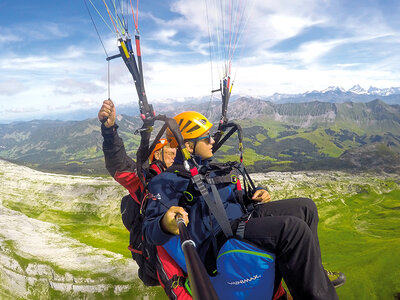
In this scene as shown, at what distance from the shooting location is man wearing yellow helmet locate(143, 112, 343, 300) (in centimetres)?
496

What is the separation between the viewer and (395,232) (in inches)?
3120

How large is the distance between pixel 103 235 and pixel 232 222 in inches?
3035

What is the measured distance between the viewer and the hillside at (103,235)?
24.6 metres

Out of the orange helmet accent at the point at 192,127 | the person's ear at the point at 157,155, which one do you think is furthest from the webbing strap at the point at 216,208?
the person's ear at the point at 157,155

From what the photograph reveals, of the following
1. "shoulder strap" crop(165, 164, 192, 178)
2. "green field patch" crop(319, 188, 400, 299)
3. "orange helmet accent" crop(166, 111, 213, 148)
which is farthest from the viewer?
"green field patch" crop(319, 188, 400, 299)

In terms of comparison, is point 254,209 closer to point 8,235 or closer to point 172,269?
point 172,269

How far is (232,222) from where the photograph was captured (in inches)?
230

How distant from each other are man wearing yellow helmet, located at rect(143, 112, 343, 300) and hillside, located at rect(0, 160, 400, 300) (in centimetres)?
1873

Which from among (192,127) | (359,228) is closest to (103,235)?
(192,127)

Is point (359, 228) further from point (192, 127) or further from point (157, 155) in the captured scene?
point (192, 127)

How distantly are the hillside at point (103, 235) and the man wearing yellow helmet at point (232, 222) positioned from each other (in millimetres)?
18734

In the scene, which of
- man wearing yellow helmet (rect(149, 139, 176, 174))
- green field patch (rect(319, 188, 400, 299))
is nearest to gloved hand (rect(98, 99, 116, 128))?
man wearing yellow helmet (rect(149, 139, 176, 174))

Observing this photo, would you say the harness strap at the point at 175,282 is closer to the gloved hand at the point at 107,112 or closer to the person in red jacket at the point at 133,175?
the person in red jacket at the point at 133,175

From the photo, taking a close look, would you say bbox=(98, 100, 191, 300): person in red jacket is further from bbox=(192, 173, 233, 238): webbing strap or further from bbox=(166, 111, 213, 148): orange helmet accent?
bbox=(192, 173, 233, 238): webbing strap
